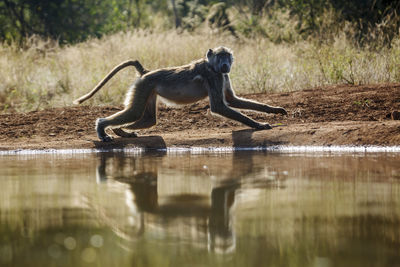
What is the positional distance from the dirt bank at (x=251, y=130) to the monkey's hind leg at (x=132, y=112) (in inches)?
11.6

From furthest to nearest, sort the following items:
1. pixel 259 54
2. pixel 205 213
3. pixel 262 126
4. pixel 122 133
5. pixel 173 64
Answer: pixel 259 54
pixel 173 64
pixel 122 133
pixel 262 126
pixel 205 213

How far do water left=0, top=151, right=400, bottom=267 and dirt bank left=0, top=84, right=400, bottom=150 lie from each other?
141cm

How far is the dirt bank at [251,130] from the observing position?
8.44 meters

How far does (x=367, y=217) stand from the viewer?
13.3 feet

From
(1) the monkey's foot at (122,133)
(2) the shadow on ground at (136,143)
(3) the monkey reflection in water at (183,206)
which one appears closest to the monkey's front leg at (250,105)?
(2) the shadow on ground at (136,143)

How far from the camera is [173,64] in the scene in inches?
567

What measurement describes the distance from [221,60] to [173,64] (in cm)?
569

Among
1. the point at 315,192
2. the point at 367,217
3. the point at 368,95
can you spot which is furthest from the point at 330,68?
the point at 367,217

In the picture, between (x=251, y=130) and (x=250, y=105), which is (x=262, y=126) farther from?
(x=250, y=105)

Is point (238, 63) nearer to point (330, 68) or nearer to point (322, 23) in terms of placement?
point (330, 68)

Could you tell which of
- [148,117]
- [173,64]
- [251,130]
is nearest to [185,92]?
[148,117]

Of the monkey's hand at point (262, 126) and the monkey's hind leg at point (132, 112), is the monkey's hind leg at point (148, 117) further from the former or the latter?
the monkey's hand at point (262, 126)

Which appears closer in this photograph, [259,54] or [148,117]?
[148,117]

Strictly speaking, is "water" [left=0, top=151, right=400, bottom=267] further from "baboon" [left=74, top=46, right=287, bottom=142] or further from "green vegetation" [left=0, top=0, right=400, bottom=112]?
"green vegetation" [left=0, top=0, right=400, bottom=112]
